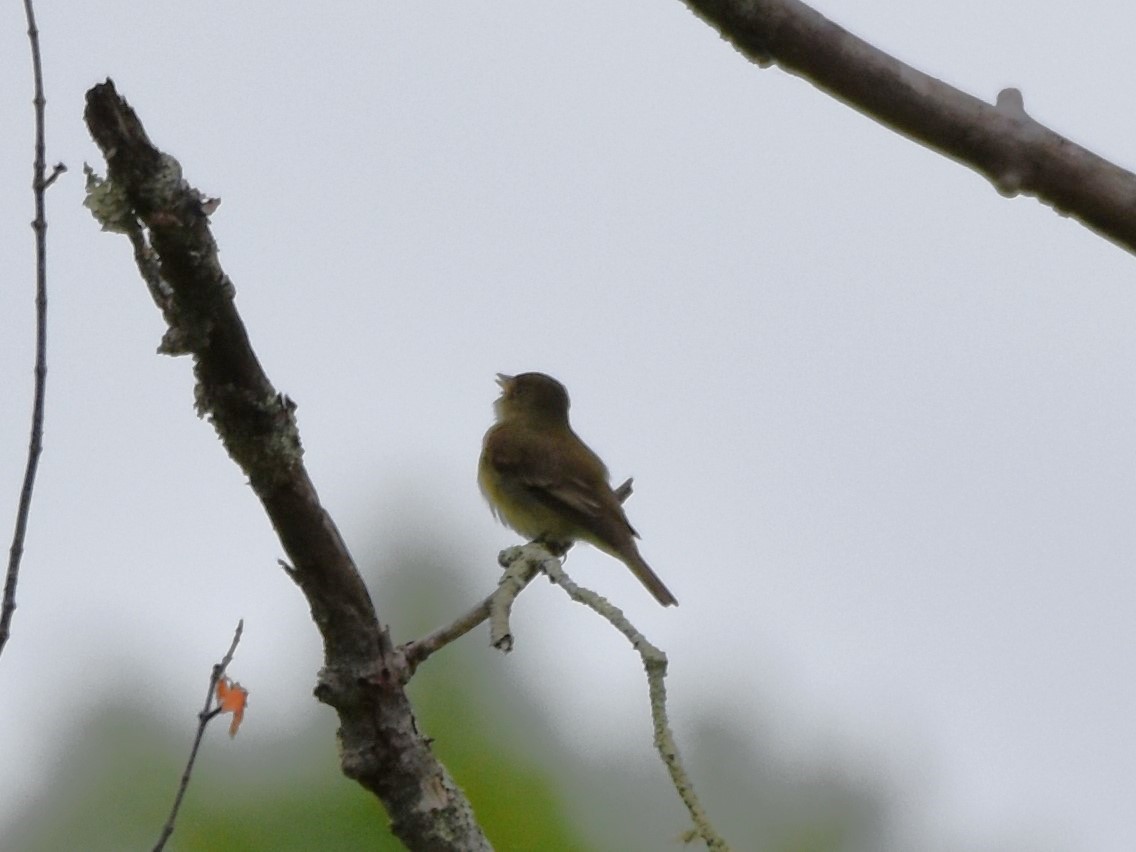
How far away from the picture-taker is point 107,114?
2346 millimetres

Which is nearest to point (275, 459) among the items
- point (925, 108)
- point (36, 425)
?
point (36, 425)

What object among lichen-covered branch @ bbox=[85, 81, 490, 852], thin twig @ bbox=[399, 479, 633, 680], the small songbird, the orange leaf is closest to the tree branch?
lichen-covered branch @ bbox=[85, 81, 490, 852]

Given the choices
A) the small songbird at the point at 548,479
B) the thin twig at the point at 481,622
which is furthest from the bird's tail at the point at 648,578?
the thin twig at the point at 481,622

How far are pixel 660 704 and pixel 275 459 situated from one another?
74 centimetres

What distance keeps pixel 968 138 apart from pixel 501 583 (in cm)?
147

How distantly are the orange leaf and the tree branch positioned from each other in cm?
171

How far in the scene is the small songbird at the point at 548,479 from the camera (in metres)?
8.00

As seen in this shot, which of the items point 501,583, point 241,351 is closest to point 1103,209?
point 241,351

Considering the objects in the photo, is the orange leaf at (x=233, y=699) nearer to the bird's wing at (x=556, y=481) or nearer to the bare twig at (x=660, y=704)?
the bare twig at (x=660, y=704)

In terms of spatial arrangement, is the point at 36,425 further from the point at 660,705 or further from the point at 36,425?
the point at 660,705

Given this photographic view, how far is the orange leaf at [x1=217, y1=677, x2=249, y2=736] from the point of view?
3283 mm

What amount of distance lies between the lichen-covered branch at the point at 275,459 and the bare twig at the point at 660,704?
375mm

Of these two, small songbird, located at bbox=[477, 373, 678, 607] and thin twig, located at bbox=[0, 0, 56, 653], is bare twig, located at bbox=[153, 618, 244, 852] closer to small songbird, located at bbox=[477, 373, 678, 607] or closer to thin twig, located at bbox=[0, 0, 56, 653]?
thin twig, located at bbox=[0, 0, 56, 653]

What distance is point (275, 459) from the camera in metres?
2.63
